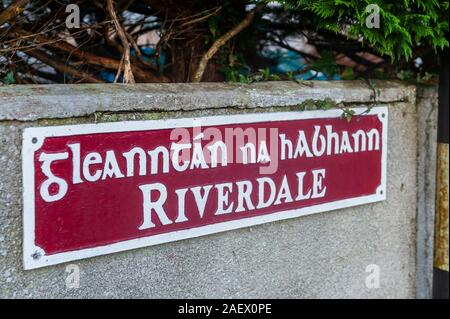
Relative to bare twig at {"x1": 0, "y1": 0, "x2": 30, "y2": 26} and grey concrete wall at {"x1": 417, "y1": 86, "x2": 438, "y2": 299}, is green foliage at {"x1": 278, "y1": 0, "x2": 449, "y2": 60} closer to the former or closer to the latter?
grey concrete wall at {"x1": 417, "y1": 86, "x2": 438, "y2": 299}

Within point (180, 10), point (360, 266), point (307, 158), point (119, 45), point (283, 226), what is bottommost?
point (360, 266)

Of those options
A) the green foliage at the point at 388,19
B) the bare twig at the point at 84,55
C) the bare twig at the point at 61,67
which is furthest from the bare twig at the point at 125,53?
the green foliage at the point at 388,19

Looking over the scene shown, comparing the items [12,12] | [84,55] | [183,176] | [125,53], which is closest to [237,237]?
[183,176]

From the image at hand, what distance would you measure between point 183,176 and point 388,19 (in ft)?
3.70

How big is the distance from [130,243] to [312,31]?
1740mm

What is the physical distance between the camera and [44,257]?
1.99m

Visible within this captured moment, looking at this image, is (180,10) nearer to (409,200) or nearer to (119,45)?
(119,45)

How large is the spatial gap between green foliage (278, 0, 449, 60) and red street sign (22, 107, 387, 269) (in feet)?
1.29

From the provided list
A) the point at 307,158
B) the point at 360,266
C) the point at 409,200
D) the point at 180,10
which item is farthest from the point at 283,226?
the point at 180,10

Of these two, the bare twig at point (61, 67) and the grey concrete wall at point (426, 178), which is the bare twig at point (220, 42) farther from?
the grey concrete wall at point (426, 178)

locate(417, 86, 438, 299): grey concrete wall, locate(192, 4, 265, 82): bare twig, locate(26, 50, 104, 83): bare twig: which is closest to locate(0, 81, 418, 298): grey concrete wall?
locate(417, 86, 438, 299): grey concrete wall

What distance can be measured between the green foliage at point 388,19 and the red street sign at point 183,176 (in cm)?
39

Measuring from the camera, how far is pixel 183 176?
228 centimetres
